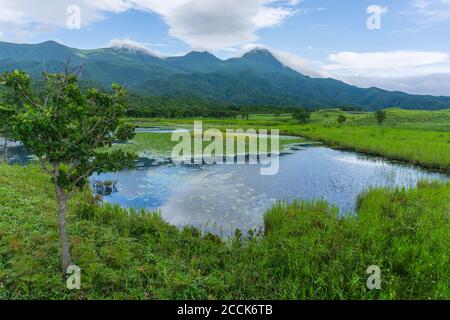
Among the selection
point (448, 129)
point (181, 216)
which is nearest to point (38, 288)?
point (181, 216)

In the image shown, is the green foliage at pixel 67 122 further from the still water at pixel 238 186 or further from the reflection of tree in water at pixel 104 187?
the reflection of tree in water at pixel 104 187

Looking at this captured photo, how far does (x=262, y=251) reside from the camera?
10992 millimetres

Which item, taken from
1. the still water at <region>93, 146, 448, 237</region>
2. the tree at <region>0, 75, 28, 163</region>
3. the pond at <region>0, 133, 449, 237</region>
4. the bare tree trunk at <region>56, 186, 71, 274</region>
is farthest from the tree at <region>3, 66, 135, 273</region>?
the still water at <region>93, 146, 448, 237</region>

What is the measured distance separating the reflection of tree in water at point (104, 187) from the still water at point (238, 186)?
1.49 ft

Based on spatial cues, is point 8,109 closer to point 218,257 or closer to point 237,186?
point 218,257

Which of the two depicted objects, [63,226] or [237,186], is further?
[237,186]

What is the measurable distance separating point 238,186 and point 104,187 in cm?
1080

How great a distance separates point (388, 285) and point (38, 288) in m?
10.1

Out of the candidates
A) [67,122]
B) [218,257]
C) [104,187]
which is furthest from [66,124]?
[104,187]

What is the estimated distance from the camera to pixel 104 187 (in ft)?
76.5

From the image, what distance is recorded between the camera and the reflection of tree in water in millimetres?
22250

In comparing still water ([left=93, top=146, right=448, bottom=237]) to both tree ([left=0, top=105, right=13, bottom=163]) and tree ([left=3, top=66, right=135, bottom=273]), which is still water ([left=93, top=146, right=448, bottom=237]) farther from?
tree ([left=0, top=105, right=13, bottom=163])

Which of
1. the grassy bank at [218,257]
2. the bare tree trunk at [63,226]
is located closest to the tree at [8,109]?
the bare tree trunk at [63,226]

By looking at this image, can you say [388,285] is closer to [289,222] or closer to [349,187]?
[289,222]
